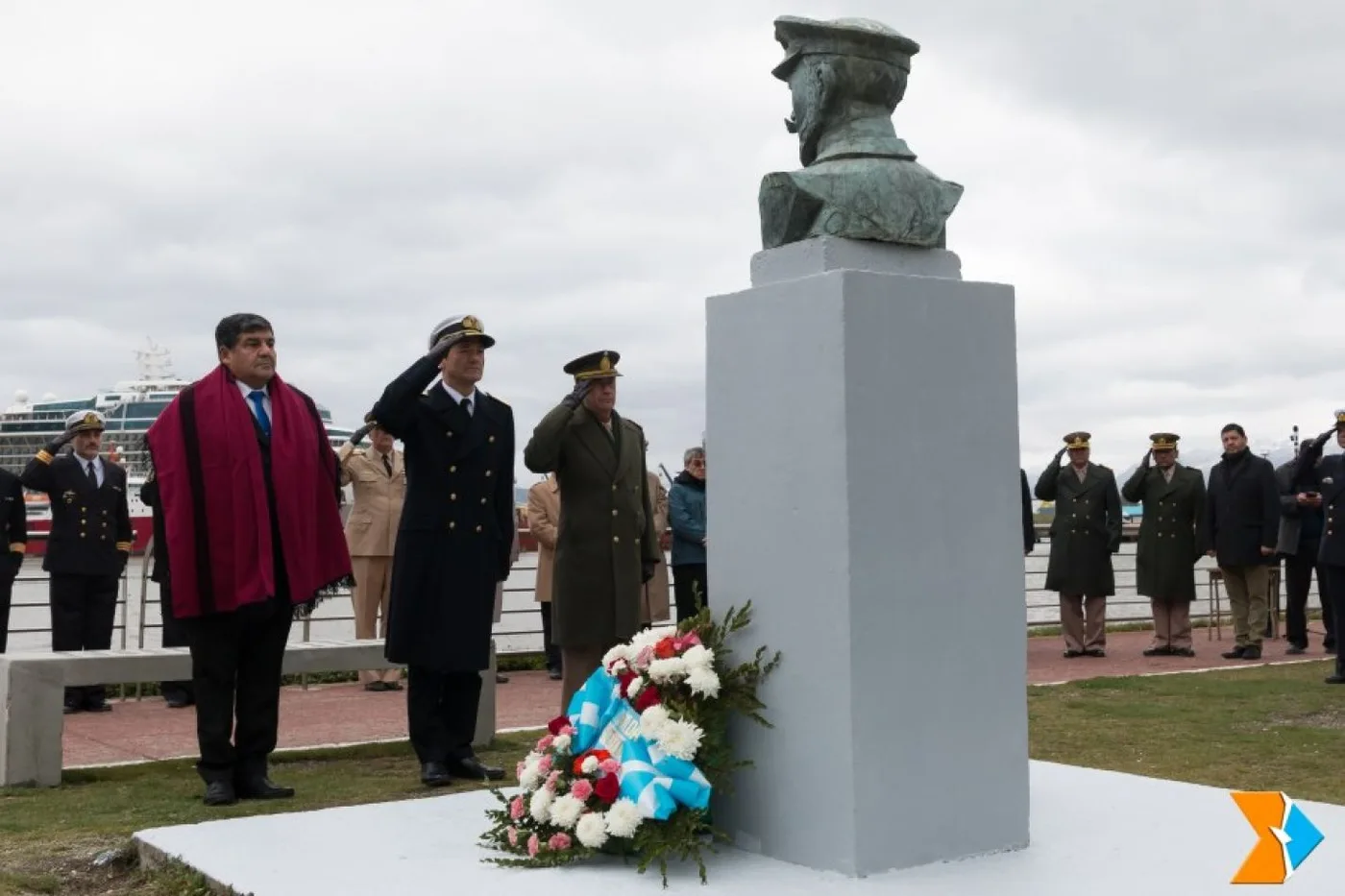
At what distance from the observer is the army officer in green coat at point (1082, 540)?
41.3 feet

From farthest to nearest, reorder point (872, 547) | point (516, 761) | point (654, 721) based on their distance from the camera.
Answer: point (516, 761) < point (654, 721) < point (872, 547)

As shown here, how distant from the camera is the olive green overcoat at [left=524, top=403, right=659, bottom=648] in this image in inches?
259

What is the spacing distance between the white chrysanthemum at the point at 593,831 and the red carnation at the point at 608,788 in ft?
0.23

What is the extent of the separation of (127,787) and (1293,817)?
4.49 meters

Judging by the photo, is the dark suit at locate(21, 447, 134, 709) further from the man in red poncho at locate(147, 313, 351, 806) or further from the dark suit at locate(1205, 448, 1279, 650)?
the dark suit at locate(1205, 448, 1279, 650)

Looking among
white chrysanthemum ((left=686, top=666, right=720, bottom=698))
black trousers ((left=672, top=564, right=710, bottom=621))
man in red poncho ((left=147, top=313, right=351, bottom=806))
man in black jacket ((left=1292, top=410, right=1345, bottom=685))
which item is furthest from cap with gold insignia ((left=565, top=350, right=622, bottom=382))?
man in black jacket ((left=1292, top=410, right=1345, bottom=685))

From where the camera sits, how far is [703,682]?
4211mm

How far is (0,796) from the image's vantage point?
20.4 feet

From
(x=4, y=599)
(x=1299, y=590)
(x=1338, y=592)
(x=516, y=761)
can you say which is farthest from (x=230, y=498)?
(x=1299, y=590)

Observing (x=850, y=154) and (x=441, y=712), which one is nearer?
(x=850, y=154)

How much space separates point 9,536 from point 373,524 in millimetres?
2312

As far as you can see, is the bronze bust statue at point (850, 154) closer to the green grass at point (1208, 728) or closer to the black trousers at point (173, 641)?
the green grass at point (1208, 728)

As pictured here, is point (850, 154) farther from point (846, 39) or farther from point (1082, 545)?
point (1082, 545)

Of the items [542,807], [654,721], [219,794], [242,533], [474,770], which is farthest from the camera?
[474,770]
